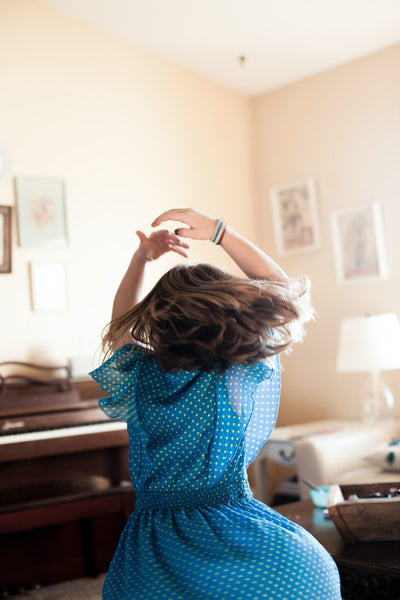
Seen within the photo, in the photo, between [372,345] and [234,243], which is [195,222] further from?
[372,345]

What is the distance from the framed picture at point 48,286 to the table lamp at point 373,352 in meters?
1.55

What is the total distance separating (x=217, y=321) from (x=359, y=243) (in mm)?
3212

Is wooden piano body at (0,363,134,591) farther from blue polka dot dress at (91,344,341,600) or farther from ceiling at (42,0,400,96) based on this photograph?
ceiling at (42,0,400,96)

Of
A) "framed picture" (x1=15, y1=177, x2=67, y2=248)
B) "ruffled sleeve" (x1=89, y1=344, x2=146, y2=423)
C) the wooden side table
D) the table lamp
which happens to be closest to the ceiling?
"framed picture" (x1=15, y1=177, x2=67, y2=248)

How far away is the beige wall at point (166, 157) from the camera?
Answer: 3500 mm

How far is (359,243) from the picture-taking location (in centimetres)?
426

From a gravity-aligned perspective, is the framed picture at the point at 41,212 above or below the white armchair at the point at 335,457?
above

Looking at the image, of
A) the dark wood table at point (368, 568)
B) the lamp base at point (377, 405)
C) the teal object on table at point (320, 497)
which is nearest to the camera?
the dark wood table at point (368, 568)

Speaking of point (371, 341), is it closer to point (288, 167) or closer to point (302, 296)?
point (288, 167)

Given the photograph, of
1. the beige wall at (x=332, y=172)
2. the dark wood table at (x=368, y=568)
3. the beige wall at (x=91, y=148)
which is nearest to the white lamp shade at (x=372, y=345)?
the beige wall at (x=332, y=172)

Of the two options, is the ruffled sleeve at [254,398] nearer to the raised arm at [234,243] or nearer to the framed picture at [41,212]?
the raised arm at [234,243]

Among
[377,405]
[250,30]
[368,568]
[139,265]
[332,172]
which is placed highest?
[250,30]

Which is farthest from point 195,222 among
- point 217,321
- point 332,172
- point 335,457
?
point 332,172

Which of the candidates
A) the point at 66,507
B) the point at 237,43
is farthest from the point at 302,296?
the point at 237,43
